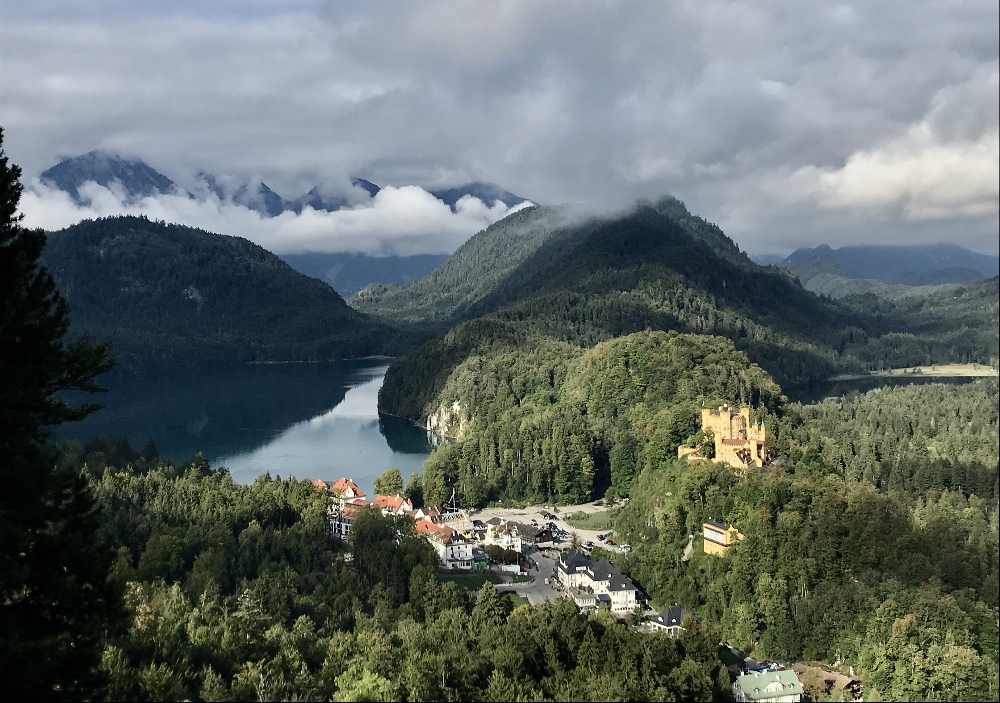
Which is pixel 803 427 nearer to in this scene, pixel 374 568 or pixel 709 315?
pixel 374 568

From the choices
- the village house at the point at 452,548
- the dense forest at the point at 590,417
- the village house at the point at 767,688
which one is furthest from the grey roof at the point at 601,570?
the dense forest at the point at 590,417

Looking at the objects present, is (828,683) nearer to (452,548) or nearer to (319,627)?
(319,627)

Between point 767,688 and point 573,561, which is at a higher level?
point 573,561

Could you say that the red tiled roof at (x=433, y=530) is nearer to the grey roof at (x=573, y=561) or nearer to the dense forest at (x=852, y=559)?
the grey roof at (x=573, y=561)

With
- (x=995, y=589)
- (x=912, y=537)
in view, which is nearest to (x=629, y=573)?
(x=912, y=537)

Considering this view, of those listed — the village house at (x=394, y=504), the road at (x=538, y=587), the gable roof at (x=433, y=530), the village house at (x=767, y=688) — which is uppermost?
the gable roof at (x=433, y=530)

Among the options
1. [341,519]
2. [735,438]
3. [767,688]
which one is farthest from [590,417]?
[767,688]

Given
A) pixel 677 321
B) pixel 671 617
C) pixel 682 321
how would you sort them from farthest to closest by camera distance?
pixel 682 321 → pixel 677 321 → pixel 671 617
